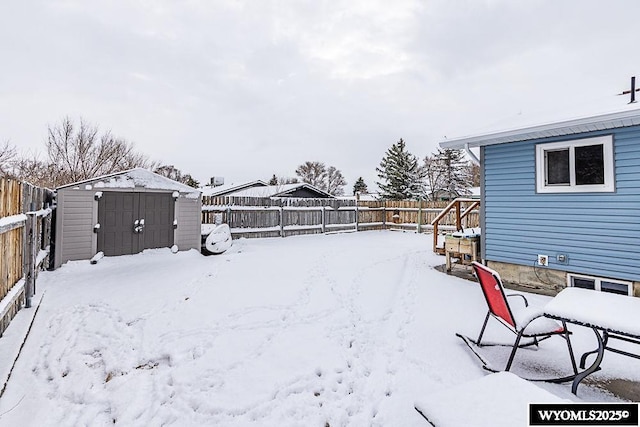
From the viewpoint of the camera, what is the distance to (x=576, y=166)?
5.00m

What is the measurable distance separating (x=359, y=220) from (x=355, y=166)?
24.7 meters

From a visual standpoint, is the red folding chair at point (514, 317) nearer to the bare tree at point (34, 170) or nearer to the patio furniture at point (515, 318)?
the patio furniture at point (515, 318)

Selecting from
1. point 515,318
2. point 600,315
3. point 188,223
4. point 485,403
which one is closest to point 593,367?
point 600,315

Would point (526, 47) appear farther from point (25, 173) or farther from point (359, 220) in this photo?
point (25, 173)

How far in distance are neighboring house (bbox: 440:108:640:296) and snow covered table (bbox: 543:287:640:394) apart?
2.73m

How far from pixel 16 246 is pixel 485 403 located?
482 centimetres

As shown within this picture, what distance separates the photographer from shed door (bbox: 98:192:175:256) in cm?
693

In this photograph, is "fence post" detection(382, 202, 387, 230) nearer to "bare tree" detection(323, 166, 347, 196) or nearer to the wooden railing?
the wooden railing

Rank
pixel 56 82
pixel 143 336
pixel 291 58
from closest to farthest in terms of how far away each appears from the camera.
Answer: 1. pixel 143 336
2. pixel 56 82
3. pixel 291 58

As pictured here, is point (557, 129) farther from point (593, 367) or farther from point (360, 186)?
point (360, 186)

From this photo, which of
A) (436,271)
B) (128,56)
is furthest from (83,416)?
(128,56)

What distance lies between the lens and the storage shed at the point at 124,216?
6457 millimetres

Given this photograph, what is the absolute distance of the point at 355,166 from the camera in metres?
38.7

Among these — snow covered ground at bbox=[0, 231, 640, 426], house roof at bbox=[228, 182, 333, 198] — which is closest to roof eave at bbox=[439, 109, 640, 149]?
snow covered ground at bbox=[0, 231, 640, 426]
